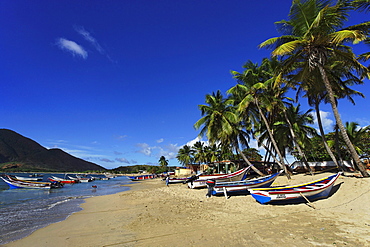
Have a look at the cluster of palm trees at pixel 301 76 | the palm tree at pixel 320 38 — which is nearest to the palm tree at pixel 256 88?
the cluster of palm trees at pixel 301 76

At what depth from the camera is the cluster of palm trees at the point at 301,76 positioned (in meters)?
10.7

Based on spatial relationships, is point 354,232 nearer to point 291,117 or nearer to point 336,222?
point 336,222

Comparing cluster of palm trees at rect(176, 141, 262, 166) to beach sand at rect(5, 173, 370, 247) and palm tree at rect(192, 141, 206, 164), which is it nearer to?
palm tree at rect(192, 141, 206, 164)

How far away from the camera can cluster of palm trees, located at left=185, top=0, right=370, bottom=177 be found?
10.7m

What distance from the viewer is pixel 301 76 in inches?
510

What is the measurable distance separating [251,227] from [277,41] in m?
12.3

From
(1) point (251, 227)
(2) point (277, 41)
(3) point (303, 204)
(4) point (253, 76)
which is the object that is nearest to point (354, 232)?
(1) point (251, 227)

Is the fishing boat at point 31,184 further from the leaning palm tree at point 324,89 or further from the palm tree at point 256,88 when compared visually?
the leaning palm tree at point 324,89

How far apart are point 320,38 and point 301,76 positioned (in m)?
2.78

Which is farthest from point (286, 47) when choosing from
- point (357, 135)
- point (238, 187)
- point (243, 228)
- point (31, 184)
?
point (31, 184)

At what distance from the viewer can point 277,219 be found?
23.2 ft

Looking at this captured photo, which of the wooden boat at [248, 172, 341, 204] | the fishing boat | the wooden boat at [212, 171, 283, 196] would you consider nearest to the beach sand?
the wooden boat at [248, 172, 341, 204]

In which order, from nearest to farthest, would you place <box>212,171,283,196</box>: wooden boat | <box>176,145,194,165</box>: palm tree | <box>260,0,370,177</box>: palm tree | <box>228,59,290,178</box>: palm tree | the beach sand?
1. the beach sand
2. <box>260,0,370,177</box>: palm tree
3. <box>212,171,283,196</box>: wooden boat
4. <box>228,59,290,178</box>: palm tree
5. <box>176,145,194,165</box>: palm tree

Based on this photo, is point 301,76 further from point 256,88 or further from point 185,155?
point 185,155
